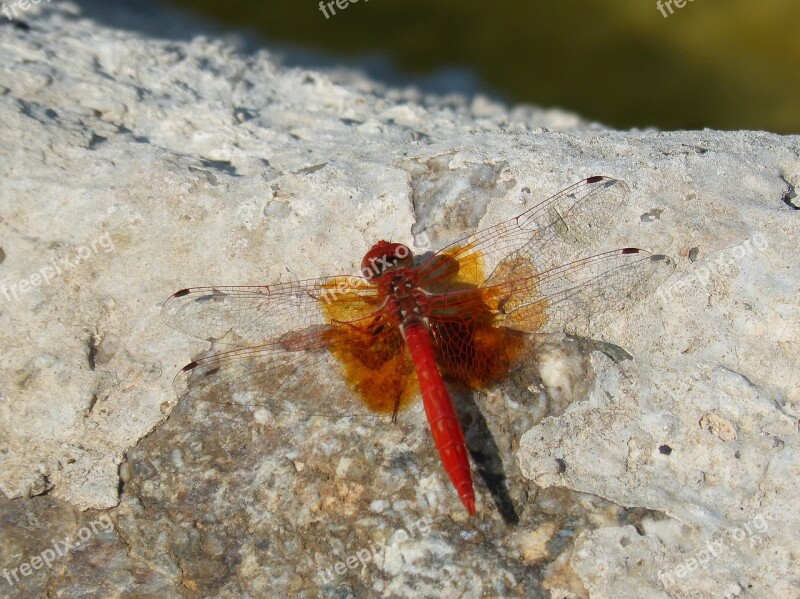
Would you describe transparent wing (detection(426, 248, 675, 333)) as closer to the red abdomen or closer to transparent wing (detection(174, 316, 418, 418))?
the red abdomen

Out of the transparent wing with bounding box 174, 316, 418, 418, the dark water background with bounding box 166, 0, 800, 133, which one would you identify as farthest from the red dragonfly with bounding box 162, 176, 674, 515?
the dark water background with bounding box 166, 0, 800, 133

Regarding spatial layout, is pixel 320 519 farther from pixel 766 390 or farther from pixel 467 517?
pixel 766 390

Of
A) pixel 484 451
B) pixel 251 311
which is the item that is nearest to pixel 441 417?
pixel 484 451

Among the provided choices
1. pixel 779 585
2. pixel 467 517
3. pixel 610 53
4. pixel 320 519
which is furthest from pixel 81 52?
pixel 779 585

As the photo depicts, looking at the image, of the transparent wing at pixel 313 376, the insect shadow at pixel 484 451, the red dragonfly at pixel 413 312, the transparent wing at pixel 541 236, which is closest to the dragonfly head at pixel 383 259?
the red dragonfly at pixel 413 312

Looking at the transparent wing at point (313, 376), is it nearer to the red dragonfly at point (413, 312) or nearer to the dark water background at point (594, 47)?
the red dragonfly at point (413, 312)

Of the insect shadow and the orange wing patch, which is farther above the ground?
the orange wing patch
